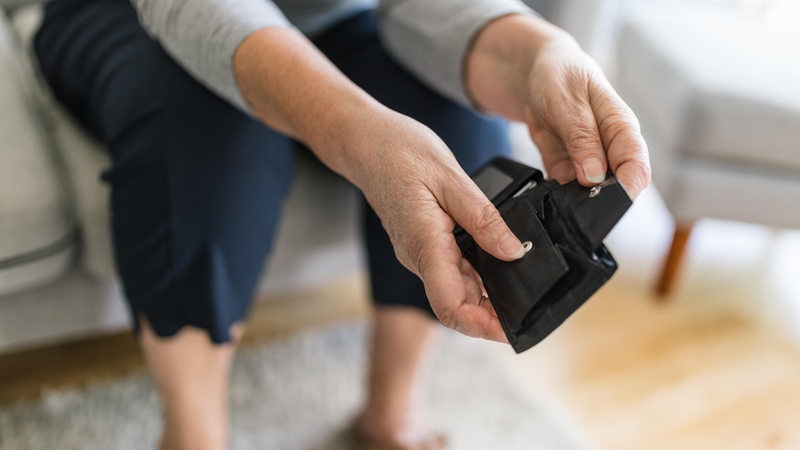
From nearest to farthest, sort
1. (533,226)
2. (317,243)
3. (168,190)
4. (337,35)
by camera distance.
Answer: (533,226) < (168,190) < (337,35) < (317,243)

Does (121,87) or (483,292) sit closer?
(483,292)

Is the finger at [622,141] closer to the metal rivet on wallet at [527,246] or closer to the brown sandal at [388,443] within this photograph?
the metal rivet on wallet at [527,246]

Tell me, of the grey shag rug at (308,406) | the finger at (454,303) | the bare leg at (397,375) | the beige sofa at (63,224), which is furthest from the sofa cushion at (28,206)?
the finger at (454,303)

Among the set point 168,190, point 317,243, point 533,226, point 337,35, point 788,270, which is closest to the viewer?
point 533,226

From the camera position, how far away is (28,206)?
2.41 ft

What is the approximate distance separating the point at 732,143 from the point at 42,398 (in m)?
0.92

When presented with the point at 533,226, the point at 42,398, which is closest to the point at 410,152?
the point at 533,226

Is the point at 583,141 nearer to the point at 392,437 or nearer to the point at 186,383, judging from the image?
the point at 186,383

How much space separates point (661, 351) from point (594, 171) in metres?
0.81

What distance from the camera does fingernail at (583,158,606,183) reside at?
499 millimetres

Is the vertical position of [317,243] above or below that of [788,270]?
above

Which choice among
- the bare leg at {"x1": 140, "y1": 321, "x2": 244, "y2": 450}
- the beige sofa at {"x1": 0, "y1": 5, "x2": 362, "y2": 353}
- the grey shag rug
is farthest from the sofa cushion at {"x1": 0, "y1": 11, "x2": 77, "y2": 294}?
the grey shag rug

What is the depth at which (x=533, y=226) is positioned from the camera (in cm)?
49

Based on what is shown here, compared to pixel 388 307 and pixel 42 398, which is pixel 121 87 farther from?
→ pixel 42 398
